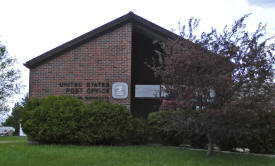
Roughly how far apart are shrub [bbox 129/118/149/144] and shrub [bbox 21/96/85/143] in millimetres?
1900

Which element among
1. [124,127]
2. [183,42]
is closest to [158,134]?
[124,127]

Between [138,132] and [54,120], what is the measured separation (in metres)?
2.93

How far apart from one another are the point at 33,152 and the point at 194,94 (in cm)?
463

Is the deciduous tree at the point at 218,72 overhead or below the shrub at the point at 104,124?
overhead

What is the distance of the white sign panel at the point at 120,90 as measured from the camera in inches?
499

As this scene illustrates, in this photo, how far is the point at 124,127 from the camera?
38.0ft

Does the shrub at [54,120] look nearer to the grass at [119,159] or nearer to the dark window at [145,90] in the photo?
the grass at [119,159]

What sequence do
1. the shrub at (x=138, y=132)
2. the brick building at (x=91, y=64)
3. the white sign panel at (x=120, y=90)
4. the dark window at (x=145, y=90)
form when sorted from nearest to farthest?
1. the shrub at (x=138, y=132)
2. the white sign panel at (x=120, y=90)
3. the brick building at (x=91, y=64)
4. the dark window at (x=145, y=90)

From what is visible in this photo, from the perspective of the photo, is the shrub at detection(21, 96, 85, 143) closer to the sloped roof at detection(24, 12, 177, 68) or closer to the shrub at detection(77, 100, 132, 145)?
the shrub at detection(77, 100, 132, 145)

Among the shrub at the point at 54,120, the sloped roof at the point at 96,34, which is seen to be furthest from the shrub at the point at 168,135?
the sloped roof at the point at 96,34

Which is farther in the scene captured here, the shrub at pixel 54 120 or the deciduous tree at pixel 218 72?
the shrub at pixel 54 120

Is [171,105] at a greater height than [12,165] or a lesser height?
greater

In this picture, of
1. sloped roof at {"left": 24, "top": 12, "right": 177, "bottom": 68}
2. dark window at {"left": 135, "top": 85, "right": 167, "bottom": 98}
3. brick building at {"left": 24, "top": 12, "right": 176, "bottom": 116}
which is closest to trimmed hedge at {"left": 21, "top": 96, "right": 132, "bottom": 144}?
brick building at {"left": 24, "top": 12, "right": 176, "bottom": 116}

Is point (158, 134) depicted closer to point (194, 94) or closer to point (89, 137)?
point (89, 137)
